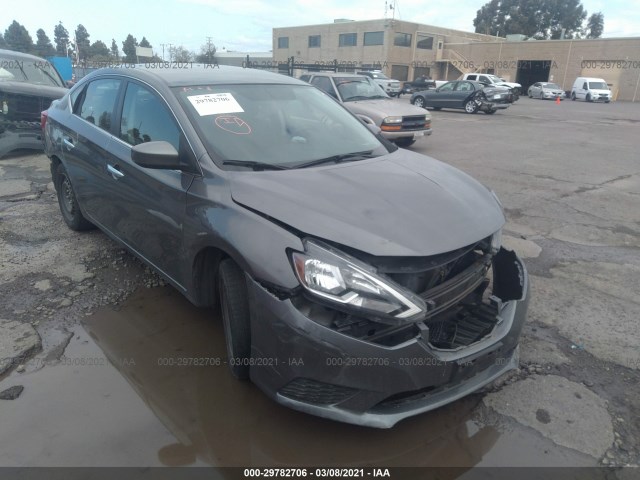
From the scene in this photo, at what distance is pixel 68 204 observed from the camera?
5094 millimetres

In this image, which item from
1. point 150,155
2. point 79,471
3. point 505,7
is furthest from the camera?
point 505,7

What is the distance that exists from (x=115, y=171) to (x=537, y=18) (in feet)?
281

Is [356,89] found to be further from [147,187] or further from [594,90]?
[594,90]

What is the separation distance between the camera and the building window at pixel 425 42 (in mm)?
57894

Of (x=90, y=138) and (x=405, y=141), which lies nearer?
(x=90, y=138)

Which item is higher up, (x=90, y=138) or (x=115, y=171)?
(x=90, y=138)

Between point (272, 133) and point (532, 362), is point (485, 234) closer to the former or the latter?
point (532, 362)

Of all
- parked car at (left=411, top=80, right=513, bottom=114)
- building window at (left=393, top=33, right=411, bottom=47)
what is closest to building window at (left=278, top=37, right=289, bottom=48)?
building window at (left=393, top=33, right=411, bottom=47)

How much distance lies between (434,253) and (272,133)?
150 cm

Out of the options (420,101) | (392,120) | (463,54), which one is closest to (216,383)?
(392,120)

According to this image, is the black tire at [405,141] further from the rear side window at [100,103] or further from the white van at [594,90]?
the white van at [594,90]

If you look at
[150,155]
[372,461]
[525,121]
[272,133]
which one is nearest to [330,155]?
[272,133]

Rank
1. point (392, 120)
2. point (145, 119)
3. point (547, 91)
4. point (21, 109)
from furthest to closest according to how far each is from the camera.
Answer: point (547, 91) < point (392, 120) < point (21, 109) < point (145, 119)

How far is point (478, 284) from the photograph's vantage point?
276cm
